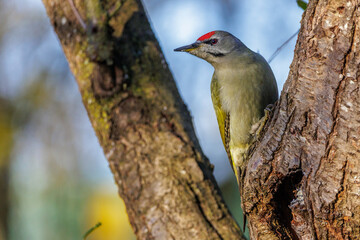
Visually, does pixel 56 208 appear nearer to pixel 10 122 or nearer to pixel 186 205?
pixel 10 122

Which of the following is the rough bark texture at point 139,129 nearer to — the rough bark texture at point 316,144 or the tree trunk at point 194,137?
the tree trunk at point 194,137

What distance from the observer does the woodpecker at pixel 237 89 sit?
366 centimetres

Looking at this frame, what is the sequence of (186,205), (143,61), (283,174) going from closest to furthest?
(283,174) < (186,205) < (143,61)

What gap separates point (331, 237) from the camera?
2236 millimetres

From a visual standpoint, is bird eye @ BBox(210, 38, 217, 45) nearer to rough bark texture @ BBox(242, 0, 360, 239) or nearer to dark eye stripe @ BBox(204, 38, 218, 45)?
dark eye stripe @ BBox(204, 38, 218, 45)

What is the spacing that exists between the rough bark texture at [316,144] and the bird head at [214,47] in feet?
5.48

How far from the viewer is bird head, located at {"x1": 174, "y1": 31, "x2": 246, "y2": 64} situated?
4.11m

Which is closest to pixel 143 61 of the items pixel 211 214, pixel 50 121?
pixel 211 214

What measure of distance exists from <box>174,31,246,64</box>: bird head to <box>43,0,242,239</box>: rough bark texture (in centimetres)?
88

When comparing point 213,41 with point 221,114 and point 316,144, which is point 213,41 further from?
point 316,144

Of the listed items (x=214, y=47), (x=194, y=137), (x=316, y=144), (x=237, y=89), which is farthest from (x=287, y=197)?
(x=214, y=47)

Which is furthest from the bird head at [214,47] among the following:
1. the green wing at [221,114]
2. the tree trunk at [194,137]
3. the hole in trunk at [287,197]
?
the hole in trunk at [287,197]

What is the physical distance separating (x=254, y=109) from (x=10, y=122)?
4.17 m

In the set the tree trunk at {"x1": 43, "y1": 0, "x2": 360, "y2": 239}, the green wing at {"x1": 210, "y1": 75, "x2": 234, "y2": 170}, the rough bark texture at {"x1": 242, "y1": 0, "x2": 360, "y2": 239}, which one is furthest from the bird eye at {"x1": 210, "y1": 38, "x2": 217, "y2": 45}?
the rough bark texture at {"x1": 242, "y1": 0, "x2": 360, "y2": 239}
